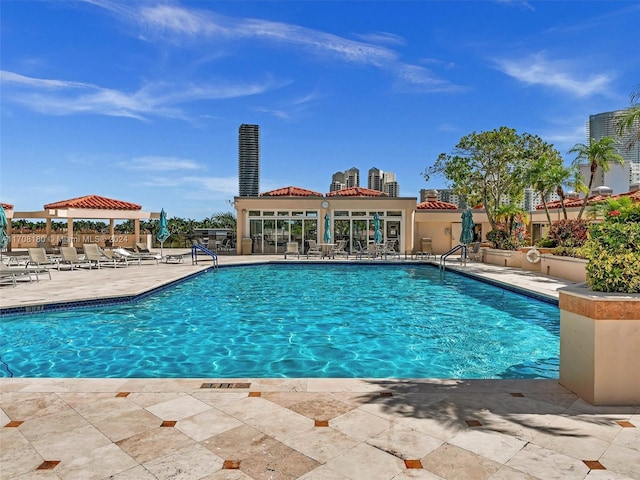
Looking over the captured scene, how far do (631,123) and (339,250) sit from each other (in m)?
13.3

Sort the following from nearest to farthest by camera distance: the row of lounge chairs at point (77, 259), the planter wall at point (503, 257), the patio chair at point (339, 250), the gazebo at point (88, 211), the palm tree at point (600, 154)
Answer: the row of lounge chairs at point (77, 259), the planter wall at point (503, 257), the palm tree at point (600, 154), the gazebo at point (88, 211), the patio chair at point (339, 250)

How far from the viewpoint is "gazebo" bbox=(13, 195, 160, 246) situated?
18.8m

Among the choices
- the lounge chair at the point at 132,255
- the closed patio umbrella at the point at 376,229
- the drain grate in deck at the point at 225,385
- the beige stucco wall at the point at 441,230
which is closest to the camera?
the drain grate in deck at the point at 225,385

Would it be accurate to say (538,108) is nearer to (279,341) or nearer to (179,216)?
(279,341)

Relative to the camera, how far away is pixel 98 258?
15.1 m

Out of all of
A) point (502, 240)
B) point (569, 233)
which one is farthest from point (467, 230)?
point (569, 233)

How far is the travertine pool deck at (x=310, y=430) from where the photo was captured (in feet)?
8.03

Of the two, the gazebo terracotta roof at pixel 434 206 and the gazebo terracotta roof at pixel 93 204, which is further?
the gazebo terracotta roof at pixel 434 206

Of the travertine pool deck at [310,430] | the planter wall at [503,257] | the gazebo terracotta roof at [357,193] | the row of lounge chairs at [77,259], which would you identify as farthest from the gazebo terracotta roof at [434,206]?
the travertine pool deck at [310,430]

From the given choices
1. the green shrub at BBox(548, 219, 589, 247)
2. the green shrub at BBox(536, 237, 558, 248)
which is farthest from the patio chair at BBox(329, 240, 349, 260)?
the green shrub at BBox(548, 219, 589, 247)

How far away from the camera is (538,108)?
20.8 metres

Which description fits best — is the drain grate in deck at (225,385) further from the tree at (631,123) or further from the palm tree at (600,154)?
the palm tree at (600,154)

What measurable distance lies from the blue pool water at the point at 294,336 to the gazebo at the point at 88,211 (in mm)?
10829

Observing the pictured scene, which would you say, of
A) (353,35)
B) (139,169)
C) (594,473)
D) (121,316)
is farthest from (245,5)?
(139,169)
